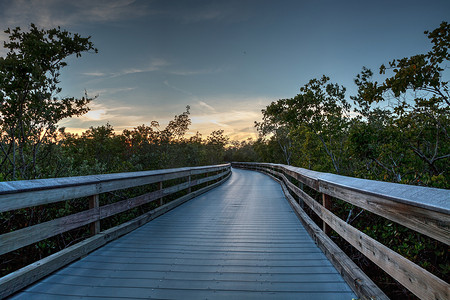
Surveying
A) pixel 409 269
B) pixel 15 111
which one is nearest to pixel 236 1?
pixel 15 111

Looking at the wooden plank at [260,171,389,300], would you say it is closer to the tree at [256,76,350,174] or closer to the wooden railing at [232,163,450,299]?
the wooden railing at [232,163,450,299]

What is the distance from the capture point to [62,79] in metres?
6.70

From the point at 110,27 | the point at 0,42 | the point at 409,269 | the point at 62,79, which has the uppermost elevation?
the point at 110,27

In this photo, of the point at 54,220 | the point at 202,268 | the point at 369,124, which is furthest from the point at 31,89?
the point at 369,124

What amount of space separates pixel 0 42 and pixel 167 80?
10.1 m

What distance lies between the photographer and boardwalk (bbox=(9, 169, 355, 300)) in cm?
223

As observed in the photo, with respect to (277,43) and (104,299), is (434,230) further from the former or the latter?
(277,43)

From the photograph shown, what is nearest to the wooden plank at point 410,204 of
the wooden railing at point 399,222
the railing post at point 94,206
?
the wooden railing at point 399,222

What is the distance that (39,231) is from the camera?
8.07 feet

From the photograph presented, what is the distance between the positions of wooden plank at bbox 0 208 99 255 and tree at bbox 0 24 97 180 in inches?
138

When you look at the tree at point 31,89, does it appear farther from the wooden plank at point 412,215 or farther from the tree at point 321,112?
the tree at point 321,112

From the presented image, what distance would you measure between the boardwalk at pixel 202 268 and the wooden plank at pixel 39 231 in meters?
0.42

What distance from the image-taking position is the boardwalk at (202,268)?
2.23 m

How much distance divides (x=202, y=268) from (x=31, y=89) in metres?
6.27
